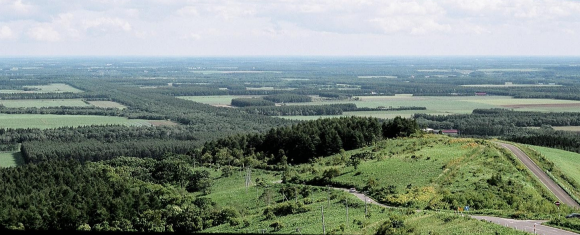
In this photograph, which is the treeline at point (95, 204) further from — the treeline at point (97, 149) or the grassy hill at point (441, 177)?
the treeline at point (97, 149)

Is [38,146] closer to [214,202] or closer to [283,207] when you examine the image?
[214,202]

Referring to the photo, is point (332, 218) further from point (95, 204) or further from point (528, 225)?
point (95, 204)

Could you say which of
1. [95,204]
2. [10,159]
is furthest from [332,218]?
[10,159]

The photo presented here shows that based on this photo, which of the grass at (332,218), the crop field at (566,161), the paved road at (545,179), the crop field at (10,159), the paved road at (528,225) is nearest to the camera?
the paved road at (528,225)

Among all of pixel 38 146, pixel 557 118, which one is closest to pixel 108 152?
pixel 38 146

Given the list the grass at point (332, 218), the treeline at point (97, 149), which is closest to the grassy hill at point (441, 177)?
the grass at point (332, 218)

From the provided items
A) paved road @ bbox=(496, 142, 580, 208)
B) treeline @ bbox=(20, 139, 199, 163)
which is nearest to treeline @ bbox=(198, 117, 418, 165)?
treeline @ bbox=(20, 139, 199, 163)
